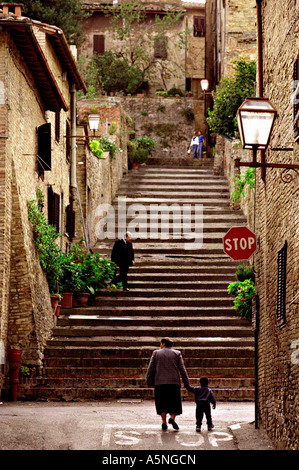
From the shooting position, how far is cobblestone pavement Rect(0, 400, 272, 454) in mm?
11102

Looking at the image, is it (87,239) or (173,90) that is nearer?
(87,239)

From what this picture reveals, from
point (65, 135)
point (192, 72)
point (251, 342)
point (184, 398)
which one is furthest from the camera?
point (192, 72)

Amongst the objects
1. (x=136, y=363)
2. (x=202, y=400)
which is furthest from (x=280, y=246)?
(x=136, y=363)

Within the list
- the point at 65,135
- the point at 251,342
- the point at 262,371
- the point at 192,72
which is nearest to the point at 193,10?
the point at 192,72

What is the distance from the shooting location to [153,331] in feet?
61.9

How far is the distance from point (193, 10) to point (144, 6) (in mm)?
3715

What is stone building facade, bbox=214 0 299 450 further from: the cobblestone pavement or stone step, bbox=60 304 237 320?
stone step, bbox=60 304 237 320

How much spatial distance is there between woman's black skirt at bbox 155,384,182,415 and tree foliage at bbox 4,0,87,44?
24.9m

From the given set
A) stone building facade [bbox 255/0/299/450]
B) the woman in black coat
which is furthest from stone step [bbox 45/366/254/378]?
the woman in black coat

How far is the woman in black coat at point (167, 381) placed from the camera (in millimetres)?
12383

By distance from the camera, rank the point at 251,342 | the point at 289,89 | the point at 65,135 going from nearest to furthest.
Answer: the point at 289,89
the point at 251,342
the point at 65,135

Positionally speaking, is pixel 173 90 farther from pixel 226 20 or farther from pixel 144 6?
pixel 226 20

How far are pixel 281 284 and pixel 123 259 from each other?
415 inches

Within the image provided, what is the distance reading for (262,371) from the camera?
42.7 ft
